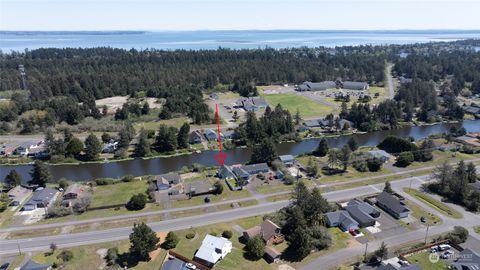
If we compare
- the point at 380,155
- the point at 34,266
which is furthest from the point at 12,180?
the point at 380,155

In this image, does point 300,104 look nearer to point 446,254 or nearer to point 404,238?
point 404,238

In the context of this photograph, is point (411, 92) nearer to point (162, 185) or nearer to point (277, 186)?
point (277, 186)

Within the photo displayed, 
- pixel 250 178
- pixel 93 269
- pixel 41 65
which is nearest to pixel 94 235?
pixel 93 269

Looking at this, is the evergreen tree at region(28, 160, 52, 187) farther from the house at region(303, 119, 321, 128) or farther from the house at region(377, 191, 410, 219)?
the house at region(303, 119, 321, 128)

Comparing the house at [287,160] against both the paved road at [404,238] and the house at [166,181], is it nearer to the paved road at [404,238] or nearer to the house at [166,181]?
the house at [166,181]

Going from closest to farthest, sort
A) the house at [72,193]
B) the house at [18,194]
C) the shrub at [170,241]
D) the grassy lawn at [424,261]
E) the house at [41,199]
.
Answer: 1. the grassy lawn at [424,261]
2. the shrub at [170,241]
3. the house at [41,199]
4. the house at [18,194]
5. the house at [72,193]

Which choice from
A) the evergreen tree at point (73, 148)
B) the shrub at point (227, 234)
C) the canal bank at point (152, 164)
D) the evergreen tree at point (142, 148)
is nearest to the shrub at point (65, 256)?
the shrub at point (227, 234)
